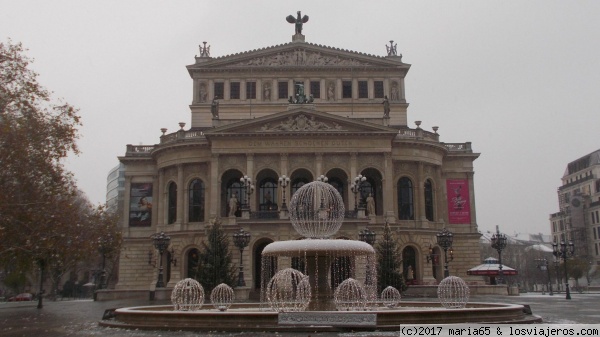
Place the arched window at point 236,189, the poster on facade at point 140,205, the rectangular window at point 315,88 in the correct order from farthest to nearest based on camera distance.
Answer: the rectangular window at point 315,88
the poster on facade at point 140,205
the arched window at point 236,189

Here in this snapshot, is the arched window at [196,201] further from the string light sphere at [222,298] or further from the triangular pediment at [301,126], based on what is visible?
the string light sphere at [222,298]

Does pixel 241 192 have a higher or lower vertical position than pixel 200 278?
higher

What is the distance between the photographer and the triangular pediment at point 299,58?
178 feet

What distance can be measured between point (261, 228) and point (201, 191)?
778 cm

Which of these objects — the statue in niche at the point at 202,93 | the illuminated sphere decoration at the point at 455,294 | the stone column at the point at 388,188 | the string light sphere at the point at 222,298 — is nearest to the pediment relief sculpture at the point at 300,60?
the statue in niche at the point at 202,93

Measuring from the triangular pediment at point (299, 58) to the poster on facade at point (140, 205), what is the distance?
10.9m

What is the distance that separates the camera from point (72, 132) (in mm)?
27422

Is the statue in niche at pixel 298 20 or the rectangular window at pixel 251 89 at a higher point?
the statue in niche at pixel 298 20

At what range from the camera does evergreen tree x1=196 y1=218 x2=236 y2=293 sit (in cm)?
3719

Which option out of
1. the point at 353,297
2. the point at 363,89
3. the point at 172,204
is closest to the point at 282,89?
the point at 363,89

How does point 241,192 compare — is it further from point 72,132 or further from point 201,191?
point 72,132

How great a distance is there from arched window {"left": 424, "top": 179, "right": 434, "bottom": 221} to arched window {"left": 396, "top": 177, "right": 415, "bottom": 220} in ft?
5.11

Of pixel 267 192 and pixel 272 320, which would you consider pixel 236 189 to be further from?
pixel 272 320

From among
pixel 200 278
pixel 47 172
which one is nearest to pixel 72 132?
pixel 47 172
